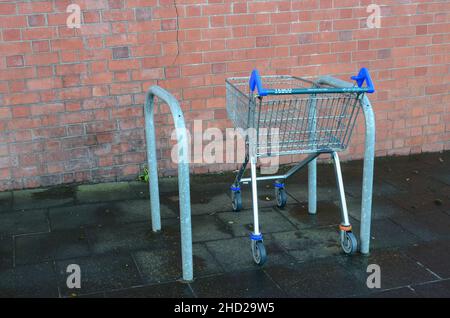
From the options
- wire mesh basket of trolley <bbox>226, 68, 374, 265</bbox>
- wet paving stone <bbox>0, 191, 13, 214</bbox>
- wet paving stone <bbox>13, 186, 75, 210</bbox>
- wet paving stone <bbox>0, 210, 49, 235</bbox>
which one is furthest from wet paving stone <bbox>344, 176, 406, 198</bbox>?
wet paving stone <bbox>0, 191, 13, 214</bbox>

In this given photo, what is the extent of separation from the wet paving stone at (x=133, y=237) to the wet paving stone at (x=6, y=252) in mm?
588

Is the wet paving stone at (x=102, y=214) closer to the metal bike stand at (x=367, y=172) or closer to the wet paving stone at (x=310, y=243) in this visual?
the wet paving stone at (x=310, y=243)

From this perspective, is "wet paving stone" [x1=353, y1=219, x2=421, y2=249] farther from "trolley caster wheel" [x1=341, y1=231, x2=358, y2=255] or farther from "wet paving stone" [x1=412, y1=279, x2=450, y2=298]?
"wet paving stone" [x1=412, y1=279, x2=450, y2=298]

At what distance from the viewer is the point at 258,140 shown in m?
3.98

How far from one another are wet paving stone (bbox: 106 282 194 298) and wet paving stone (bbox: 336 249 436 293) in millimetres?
1164

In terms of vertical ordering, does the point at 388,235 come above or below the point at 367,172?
below

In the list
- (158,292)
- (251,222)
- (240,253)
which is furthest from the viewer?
(251,222)

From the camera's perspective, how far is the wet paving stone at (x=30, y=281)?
358cm

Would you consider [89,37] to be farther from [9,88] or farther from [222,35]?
[222,35]

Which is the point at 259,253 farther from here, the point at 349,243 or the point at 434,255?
the point at 434,255

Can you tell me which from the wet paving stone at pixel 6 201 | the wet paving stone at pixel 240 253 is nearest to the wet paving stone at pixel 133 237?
the wet paving stone at pixel 240 253

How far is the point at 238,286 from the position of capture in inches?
145

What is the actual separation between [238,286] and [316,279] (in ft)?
1.78

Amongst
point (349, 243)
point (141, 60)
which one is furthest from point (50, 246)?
point (349, 243)
